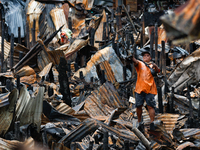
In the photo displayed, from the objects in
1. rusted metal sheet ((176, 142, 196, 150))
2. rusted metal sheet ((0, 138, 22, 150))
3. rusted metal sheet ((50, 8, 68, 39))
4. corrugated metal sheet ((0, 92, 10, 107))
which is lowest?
rusted metal sheet ((176, 142, 196, 150))

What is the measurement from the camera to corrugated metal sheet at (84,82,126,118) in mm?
7012

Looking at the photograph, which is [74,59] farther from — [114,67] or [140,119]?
[140,119]

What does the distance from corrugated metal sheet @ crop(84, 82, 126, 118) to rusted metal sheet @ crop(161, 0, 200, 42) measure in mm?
5904

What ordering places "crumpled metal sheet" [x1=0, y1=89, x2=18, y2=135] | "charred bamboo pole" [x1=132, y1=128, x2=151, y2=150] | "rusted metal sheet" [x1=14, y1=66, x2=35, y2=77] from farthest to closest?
"rusted metal sheet" [x1=14, y1=66, x2=35, y2=77] → "crumpled metal sheet" [x1=0, y1=89, x2=18, y2=135] → "charred bamboo pole" [x1=132, y1=128, x2=151, y2=150]

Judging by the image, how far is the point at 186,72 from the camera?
30.8 ft

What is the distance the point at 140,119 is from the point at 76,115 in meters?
1.47

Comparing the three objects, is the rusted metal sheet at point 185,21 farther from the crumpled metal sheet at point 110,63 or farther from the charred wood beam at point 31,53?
the charred wood beam at point 31,53

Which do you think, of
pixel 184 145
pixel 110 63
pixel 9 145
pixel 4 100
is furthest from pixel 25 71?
pixel 184 145

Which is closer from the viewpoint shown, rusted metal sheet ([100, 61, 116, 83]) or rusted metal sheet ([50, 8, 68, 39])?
rusted metal sheet ([100, 61, 116, 83])

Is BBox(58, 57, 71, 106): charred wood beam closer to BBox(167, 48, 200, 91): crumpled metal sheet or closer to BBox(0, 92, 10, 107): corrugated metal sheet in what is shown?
BBox(0, 92, 10, 107): corrugated metal sheet

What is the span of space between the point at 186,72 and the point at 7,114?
5950mm

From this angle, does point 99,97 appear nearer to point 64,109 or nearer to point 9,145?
point 64,109

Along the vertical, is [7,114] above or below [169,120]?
above

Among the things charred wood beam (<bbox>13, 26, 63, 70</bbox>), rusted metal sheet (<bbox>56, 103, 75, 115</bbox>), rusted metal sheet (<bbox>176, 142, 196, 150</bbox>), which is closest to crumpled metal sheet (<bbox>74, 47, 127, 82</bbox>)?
charred wood beam (<bbox>13, 26, 63, 70</bbox>)
